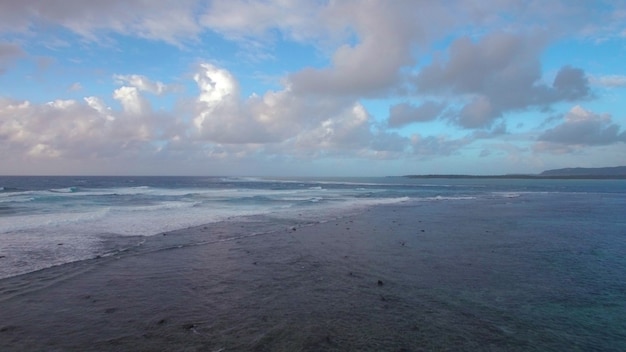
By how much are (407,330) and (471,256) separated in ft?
26.9

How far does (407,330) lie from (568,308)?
4351 millimetres

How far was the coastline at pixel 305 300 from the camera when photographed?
299 inches

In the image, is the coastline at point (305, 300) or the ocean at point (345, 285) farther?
the ocean at point (345, 285)

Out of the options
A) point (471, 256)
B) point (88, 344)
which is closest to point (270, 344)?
point (88, 344)

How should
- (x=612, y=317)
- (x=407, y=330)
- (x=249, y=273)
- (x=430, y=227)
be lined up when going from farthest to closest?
(x=430, y=227), (x=249, y=273), (x=612, y=317), (x=407, y=330)

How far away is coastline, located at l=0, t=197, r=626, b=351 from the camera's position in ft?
24.9

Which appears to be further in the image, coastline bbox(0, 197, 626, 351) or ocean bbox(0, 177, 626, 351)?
ocean bbox(0, 177, 626, 351)

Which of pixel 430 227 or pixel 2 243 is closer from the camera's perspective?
pixel 2 243

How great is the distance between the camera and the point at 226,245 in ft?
56.7

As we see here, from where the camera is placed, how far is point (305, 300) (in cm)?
980

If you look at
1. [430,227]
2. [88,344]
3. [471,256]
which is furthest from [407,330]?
[430,227]

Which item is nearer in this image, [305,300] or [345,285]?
[305,300]

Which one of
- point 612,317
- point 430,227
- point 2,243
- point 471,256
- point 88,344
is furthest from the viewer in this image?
point 430,227

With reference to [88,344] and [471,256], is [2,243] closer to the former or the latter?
[88,344]
